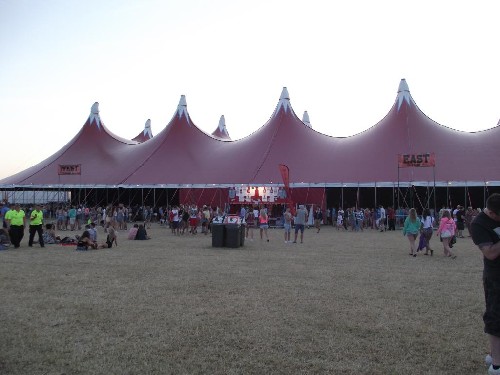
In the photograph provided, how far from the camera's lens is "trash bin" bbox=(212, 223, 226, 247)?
12508mm

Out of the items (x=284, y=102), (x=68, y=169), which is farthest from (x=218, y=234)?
(x=68, y=169)

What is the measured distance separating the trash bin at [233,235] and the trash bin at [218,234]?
0.12 metres

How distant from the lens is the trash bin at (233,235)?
12.4 m

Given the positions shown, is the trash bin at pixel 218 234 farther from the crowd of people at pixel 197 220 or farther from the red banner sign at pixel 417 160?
the red banner sign at pixel 417 160

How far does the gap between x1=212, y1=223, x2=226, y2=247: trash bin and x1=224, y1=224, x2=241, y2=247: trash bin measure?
0.40 feet

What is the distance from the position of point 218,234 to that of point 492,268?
373 inches

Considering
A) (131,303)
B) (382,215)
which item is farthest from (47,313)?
(382,215)

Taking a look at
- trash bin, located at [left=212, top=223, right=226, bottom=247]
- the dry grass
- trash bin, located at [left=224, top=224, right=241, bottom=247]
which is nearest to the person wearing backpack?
the dry grass

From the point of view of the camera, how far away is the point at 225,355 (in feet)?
12.8

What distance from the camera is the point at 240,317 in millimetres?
5047

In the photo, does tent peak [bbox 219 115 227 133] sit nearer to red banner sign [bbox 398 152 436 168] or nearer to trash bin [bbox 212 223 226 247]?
red banner sign [bbox 398 152 436 168]

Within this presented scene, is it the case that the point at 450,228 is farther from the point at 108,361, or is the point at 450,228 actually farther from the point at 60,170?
the point at 60,170

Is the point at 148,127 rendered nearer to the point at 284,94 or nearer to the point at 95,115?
the point at 95,115

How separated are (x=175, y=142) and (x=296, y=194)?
300 inches
